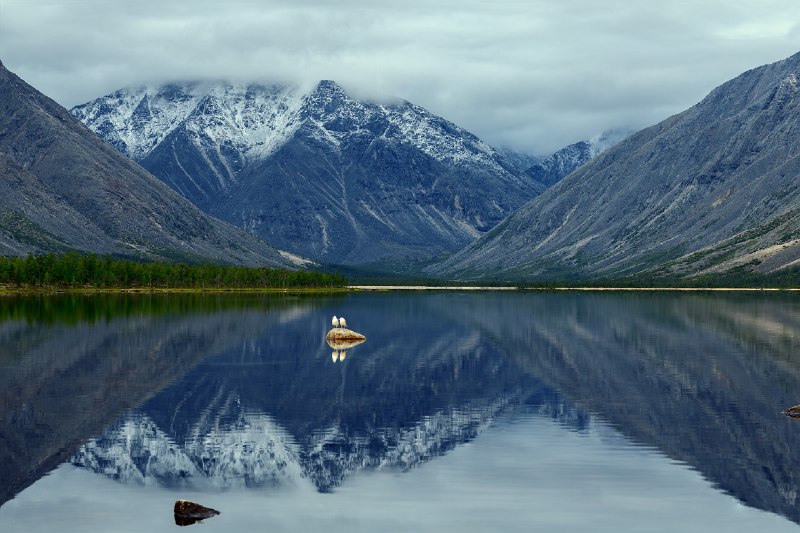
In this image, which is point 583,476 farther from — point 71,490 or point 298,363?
point 298,363

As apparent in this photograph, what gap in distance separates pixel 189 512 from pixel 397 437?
21.9 m

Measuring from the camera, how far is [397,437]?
6881 cm

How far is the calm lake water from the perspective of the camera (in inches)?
1988

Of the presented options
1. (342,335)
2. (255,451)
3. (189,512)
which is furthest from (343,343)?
(189,512)

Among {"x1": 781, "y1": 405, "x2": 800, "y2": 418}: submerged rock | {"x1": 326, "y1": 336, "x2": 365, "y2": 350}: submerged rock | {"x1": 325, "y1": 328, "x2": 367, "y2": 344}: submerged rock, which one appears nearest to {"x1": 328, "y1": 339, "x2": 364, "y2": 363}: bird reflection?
{"x1": 326, "y1": 336, "x2": 365, "y2": 350}: submerged rock

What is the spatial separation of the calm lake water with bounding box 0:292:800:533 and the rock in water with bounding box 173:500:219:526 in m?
0.81

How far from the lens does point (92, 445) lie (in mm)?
65062

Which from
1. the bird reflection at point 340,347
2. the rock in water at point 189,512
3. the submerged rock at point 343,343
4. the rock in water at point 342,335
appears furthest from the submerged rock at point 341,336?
the rock in water at point 189,512

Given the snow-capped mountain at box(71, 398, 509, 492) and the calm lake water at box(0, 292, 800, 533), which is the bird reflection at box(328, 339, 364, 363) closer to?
the calm lake water at box(0, 292, 800, 533)

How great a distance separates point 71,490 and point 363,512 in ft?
49.2

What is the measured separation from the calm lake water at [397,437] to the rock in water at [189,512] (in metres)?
0.81

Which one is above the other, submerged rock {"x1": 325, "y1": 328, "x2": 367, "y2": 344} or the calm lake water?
submerged rock {"x1": 325, "y1": 328, "x2": 367, "y2": 344}

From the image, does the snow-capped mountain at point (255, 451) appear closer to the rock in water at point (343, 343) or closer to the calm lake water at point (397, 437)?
the calm lake water at point (397, 437)

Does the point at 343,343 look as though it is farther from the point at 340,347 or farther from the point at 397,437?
the point at 397,437
